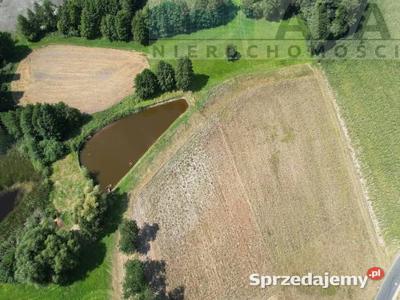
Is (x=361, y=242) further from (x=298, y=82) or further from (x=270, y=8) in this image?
(x=270, y=8)

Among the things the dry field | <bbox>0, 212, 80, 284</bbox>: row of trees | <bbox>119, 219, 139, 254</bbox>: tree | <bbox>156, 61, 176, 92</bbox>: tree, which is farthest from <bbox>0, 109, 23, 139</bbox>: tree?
<bbox>119, 219, 139, 254</bbox>: tree

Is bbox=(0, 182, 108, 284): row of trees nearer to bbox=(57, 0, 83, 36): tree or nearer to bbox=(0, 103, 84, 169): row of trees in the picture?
bbox=(0, 103, 84, 169): row of trees

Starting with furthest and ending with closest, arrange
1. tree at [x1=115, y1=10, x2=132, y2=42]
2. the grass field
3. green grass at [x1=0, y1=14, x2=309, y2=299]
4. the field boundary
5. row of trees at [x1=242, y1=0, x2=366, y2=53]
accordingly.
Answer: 1. tree at [x1=115, y1=10, x2=132, y2=42]
2. row of trees at [x1=242, y1=0, x2=366, y2=53]
3. the grass field
4. the field boundary
5. green grass at [x1=0, y1=14, x2=309, y2=299]

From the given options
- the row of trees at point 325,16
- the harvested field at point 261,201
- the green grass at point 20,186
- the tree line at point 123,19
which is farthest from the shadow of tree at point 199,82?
the green grass at point 20,186

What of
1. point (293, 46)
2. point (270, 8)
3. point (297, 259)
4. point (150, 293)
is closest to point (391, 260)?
point (297, 259)

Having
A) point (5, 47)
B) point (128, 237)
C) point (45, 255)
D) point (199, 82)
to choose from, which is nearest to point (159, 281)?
point (128, 237)

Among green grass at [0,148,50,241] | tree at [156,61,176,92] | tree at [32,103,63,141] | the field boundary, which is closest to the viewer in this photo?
the field boundary
